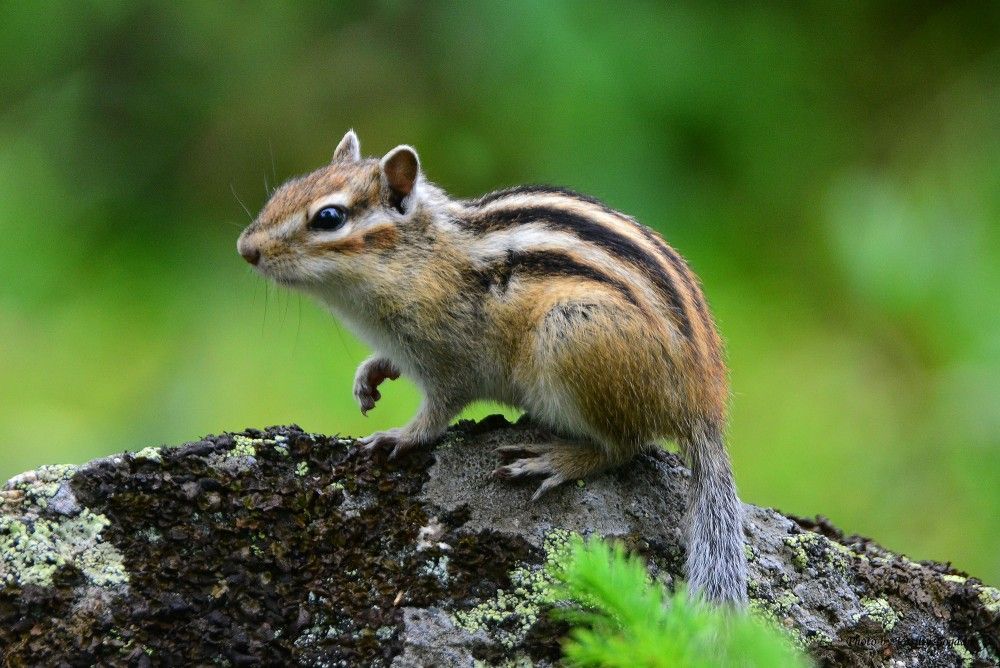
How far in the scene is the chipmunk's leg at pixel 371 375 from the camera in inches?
120

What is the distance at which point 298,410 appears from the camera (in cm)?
378

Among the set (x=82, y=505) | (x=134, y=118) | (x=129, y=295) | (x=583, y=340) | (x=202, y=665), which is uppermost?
(x=134, y=118)

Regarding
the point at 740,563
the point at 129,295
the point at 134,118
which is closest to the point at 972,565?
the point at 740,563

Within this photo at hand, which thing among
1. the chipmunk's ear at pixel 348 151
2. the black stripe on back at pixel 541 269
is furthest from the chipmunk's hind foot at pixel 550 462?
the chipmunk's ear at pixel 348 151

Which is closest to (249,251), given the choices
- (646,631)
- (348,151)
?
(348,151)

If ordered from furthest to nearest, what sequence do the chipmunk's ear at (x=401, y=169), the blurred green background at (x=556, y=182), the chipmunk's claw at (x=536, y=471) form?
the blurred green background at (x=556, y=182), the chipmunk's ear at (x=401, y=169), the chipmunk's claw at (x=536, y=471)

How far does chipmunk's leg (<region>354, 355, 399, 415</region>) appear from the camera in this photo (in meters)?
3.06

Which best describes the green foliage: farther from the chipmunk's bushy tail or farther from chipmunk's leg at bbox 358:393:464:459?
chipmunk's leg at bbox 358:393:464:459

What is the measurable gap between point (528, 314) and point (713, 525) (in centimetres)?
67

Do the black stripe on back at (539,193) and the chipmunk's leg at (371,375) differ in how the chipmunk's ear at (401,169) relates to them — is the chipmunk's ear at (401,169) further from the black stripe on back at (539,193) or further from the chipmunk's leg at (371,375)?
the chipmunk's leg at (371,375)

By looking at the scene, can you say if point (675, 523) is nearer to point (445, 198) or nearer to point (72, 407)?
point (445, 198)

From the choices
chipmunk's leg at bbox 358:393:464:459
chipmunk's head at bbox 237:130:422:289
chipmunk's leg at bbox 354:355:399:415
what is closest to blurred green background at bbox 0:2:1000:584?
chipmunk's leg at bbox 354:355:399:415

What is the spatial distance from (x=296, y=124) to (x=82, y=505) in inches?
90.1

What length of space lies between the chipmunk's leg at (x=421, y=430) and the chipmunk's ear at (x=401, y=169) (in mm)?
581
